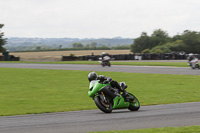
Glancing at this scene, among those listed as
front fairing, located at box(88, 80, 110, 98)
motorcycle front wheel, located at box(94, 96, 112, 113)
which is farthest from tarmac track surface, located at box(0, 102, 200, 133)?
front fairing, located at box(88, 80, 110, 98)

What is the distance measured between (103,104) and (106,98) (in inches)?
8.3

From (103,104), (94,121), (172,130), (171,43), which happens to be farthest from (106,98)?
(171,43)

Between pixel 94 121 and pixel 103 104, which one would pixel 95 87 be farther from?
pixel 94 121

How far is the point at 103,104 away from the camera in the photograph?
923cm

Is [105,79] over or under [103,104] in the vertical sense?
over

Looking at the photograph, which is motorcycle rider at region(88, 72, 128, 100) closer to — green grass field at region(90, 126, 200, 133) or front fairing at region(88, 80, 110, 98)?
front fairing at region(88, 80, 110, 98)

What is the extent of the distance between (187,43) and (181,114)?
217ft

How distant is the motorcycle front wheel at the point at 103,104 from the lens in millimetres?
9109

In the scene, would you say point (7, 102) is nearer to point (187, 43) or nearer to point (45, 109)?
point (45, 109)

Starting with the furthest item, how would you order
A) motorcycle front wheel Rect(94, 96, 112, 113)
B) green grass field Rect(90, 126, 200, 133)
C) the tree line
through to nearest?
the tree line < motorcycle front wheel Rect(94, 96, 112, 113) < green grass field Rect(90, 126, 200, 133)

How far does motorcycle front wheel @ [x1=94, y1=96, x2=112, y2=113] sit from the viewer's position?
9.11 meters

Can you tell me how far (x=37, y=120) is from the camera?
8.19 metres

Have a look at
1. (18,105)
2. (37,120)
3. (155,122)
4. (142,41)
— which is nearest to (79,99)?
(18,105)

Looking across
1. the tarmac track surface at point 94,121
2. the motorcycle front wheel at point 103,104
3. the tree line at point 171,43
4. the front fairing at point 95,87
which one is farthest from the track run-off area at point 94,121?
the tree line at point 171,43
